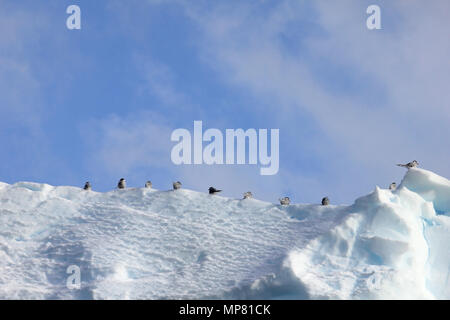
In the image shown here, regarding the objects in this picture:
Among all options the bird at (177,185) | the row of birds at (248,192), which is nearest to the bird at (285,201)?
the row of birds at (248,192)

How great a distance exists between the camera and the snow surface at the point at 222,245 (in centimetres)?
2064

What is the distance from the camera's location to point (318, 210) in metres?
24.2

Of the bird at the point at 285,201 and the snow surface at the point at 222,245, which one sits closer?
the snow surface at the point at 222,245

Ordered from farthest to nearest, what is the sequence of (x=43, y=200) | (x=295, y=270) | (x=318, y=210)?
(x=43, y=200) < (x=318, y=210) < (x=295, y=270)

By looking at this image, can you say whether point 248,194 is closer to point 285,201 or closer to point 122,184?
point 285,201

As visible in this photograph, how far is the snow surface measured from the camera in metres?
20.6

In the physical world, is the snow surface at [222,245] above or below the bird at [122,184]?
below

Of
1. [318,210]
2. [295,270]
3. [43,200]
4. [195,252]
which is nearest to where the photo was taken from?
[295,270]

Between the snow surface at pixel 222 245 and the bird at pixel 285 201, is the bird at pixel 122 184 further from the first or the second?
the bird at pixel 285 201

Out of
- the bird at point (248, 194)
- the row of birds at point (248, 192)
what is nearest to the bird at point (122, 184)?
the row of birds at point (248, 192)

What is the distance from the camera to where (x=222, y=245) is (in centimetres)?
2289

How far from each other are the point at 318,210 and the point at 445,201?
4.16 metres
